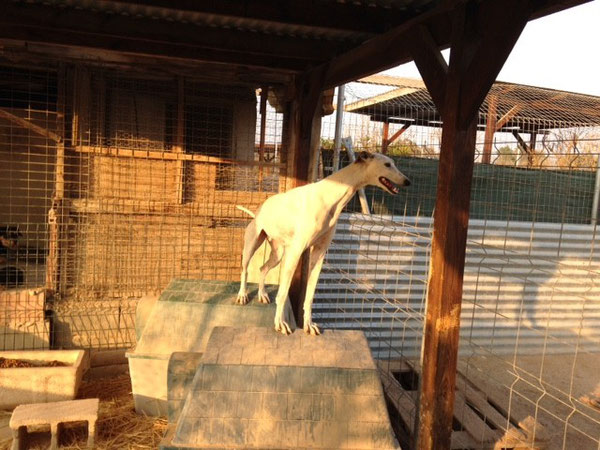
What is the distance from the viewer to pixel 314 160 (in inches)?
213

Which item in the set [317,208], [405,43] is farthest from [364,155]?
[405,43]

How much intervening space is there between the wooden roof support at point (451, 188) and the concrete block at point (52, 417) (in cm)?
249

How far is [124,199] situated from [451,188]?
4001 millimetres

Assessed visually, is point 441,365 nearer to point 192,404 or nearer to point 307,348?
point 307,348

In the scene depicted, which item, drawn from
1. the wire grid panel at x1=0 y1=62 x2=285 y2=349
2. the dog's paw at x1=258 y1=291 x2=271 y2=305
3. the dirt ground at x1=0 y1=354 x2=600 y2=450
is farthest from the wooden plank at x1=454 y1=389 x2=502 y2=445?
the wire grid panel at x1=0 y1=62 x2=285 y2=349

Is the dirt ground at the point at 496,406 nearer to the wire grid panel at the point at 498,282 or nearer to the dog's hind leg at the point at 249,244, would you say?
the wire grid panel at the point at 498,282

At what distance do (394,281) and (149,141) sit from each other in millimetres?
3388

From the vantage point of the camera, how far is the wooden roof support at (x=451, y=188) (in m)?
2.38

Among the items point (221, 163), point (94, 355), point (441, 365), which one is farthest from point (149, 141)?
point (441, 365)

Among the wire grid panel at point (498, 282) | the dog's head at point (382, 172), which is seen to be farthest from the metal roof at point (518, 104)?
the dog's head at point (382, 172)

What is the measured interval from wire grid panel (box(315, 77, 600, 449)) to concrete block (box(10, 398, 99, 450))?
2412 millimetres

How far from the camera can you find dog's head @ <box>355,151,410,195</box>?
2.93 m

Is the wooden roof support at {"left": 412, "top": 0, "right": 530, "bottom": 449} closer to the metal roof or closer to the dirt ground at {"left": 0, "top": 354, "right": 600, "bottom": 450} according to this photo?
the dirt ground at {"left": 0, "top": 354, "right": 600, "bottom": 450}

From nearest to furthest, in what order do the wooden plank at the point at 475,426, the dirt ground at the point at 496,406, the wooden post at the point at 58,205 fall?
the wooden plank at the point at 475,426
the dirt ground at the point at 496,406
the wooden post at the point at 58,205
